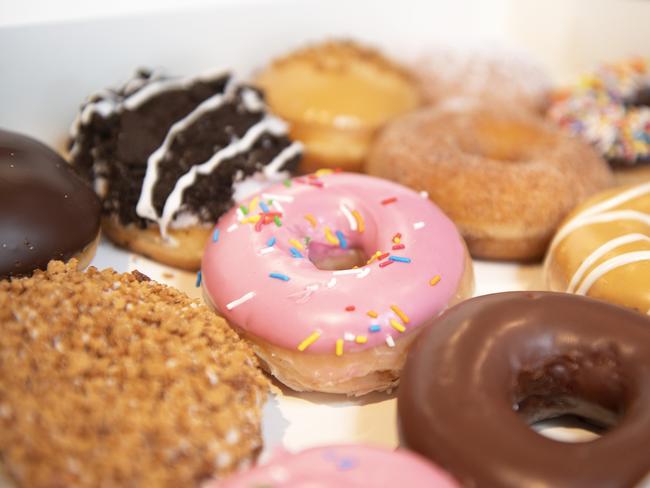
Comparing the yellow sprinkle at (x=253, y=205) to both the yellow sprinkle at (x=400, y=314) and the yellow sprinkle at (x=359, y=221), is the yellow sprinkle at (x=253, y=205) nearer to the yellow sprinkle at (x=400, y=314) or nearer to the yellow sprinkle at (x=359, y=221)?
the yellow sprinkle at (x=359, y=221)

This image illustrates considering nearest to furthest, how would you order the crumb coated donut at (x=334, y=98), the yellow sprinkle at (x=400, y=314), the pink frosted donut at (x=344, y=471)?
the pink frosted donut at (x=344, y=471) → the yellow sprinkle at (x=400, y=314) → the crumb coated donut at (x=334, y=98)

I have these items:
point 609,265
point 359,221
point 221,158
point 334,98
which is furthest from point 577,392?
point 334,98

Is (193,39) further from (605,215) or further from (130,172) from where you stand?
(605,215)

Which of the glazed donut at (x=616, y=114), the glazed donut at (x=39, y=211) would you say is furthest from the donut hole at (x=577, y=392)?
the glazed donut at (x=616, y=114)

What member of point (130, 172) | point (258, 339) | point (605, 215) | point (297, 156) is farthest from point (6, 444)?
point (605, 215)

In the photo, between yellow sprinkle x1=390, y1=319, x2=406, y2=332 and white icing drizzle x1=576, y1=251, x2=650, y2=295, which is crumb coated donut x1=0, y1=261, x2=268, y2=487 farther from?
white icing drizzle x1=576, y1=251, x2=650, y2=295

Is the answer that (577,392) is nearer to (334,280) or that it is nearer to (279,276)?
(334,280)
